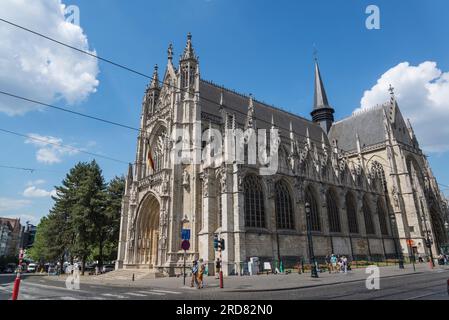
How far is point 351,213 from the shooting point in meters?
34.5

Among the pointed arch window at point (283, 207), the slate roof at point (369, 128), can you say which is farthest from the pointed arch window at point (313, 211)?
the slate roof at point (369, 128)

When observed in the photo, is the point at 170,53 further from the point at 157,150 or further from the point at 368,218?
the point at 368,218

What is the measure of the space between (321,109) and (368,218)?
23.7 metres

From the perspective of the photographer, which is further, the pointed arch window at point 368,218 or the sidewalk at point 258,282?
the pointed arch window at point 368,218

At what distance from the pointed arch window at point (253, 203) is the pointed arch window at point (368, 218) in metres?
18.0

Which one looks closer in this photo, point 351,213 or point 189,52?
point 189,52

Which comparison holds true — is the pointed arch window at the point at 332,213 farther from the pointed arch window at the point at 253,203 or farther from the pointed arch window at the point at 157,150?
the pointed arch window at the point at 157,150

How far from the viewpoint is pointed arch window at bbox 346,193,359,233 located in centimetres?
3366

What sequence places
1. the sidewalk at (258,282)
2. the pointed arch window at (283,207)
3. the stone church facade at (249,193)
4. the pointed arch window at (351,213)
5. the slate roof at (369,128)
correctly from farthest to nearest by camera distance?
the slate roof at (369,128) → the pointed arch window at (351,213) → the pointed arch window at (283,207) → the stone church facade at (249,193) → the sidewalk at (258,282)

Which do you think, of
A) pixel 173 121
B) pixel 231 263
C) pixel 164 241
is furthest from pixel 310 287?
pixel 173 121

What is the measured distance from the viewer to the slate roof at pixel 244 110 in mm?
32062

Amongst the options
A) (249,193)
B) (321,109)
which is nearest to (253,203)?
(249,193)

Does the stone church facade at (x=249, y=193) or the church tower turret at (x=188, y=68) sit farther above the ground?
the church tower turret at (x=188, y=68)

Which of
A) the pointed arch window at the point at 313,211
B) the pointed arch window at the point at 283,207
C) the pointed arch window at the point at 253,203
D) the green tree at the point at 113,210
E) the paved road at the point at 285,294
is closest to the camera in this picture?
the paved road at the point at 285,294
